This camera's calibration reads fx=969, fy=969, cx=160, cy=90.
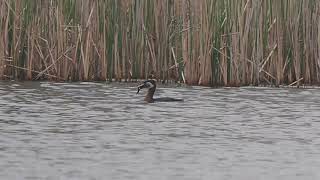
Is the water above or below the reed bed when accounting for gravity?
below

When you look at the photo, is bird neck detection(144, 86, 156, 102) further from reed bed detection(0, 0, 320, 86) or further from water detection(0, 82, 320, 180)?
reed bed detection(0, 0, 320, 86)

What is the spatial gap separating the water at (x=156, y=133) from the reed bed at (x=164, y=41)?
13.5 inches

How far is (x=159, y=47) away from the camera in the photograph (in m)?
10.7

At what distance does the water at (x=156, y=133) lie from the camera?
546cm

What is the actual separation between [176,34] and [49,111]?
2766 mm

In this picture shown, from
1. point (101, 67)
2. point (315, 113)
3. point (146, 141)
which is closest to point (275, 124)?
point (315, 113)

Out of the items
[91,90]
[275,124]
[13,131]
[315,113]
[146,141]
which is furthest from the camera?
[91,90]

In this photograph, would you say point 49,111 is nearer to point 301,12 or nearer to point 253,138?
point 253,138

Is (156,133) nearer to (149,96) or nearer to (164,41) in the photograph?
(149,96)

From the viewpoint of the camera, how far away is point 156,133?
22.9 ft

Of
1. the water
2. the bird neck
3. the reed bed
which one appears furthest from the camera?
the reed bed

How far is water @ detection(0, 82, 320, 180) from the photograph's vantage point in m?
5.46

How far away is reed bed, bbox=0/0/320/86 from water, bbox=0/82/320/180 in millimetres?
343

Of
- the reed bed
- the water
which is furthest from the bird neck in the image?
the reed bed
